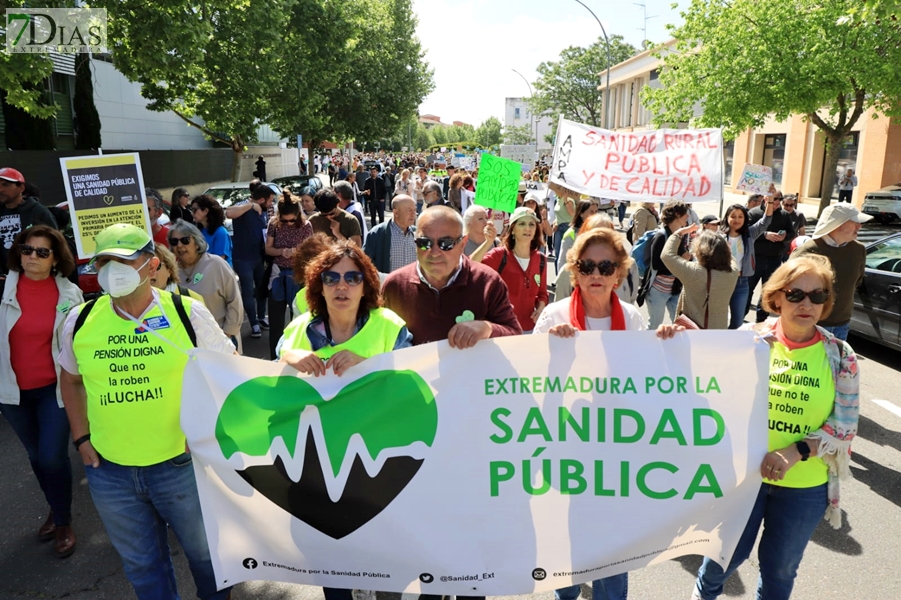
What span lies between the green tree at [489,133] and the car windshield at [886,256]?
109 m

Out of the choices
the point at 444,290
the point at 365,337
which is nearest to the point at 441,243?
the point at 444,290

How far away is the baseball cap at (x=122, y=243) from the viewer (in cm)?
277

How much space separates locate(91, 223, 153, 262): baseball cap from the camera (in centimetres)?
277

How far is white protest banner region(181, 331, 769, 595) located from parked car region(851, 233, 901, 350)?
5903mm

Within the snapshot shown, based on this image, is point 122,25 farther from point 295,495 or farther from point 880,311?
point 880,311

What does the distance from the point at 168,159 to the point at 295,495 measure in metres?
24.1

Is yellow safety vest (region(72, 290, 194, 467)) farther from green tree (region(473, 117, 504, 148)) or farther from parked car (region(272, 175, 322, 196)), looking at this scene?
green tree (region(473, 117, 504, 148))

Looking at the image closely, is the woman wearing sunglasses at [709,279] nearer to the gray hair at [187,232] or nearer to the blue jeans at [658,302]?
Answer: the blue jeans at [658,302]

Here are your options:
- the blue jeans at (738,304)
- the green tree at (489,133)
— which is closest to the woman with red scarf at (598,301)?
the blue jeans at (738,304)

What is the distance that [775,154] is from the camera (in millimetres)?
Answer: 36906

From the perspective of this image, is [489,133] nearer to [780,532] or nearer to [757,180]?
[757,180]

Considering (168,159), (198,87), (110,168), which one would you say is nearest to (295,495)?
(110,168)

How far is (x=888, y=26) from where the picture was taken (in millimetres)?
16516

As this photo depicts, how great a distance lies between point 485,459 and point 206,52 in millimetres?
17511
